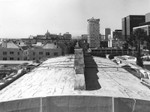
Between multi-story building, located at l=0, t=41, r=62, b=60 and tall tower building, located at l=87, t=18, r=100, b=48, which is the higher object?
tall tower building, located at l=87, t=18, r=100, b=48

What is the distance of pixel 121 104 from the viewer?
31.5 feet

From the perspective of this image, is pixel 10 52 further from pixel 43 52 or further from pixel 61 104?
pixel 61 104

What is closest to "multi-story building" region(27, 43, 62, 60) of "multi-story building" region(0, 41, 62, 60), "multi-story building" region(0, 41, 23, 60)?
"multi-story building" region(0, 41, 62, 60)

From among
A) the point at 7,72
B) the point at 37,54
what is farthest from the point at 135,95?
the point at 37,54

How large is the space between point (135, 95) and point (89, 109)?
10.1ft

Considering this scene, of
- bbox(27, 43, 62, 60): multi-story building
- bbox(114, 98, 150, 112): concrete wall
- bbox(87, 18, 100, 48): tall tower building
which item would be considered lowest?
bbox(114, 98, 150, 112): concrete wall

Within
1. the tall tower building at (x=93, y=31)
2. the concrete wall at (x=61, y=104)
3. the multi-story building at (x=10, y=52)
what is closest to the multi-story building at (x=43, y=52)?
the multi-story building at (x=10, y=52)

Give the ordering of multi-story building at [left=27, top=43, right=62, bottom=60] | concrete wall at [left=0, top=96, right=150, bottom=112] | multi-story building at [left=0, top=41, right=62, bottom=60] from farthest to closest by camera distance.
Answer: multi-story building at [left=27, top=43, right=62, bottom=60] < multi-story building at [left=0, top=41, right=62, bottom=60] < concrete wall at [left=0, top=96, right=150, bottom=112]

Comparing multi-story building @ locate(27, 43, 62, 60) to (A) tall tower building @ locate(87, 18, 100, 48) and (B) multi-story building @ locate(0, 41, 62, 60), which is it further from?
(A) tall tower building @ locate(87, 18, 100, 48)

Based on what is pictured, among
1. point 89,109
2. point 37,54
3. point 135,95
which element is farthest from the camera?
point 37,54

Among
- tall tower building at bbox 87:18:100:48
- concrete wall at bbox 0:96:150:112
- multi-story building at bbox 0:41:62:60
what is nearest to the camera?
concrete wall at bbox 0:96:150:112

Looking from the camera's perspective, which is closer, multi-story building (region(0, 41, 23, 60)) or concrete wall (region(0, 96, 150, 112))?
concrete wall (region(0, 96, 150, 112))

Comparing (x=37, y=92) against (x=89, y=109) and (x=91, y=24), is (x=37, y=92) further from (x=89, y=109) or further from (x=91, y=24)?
(x=91, y=24)

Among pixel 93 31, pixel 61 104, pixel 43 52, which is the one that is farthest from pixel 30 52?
pixel 93 31
